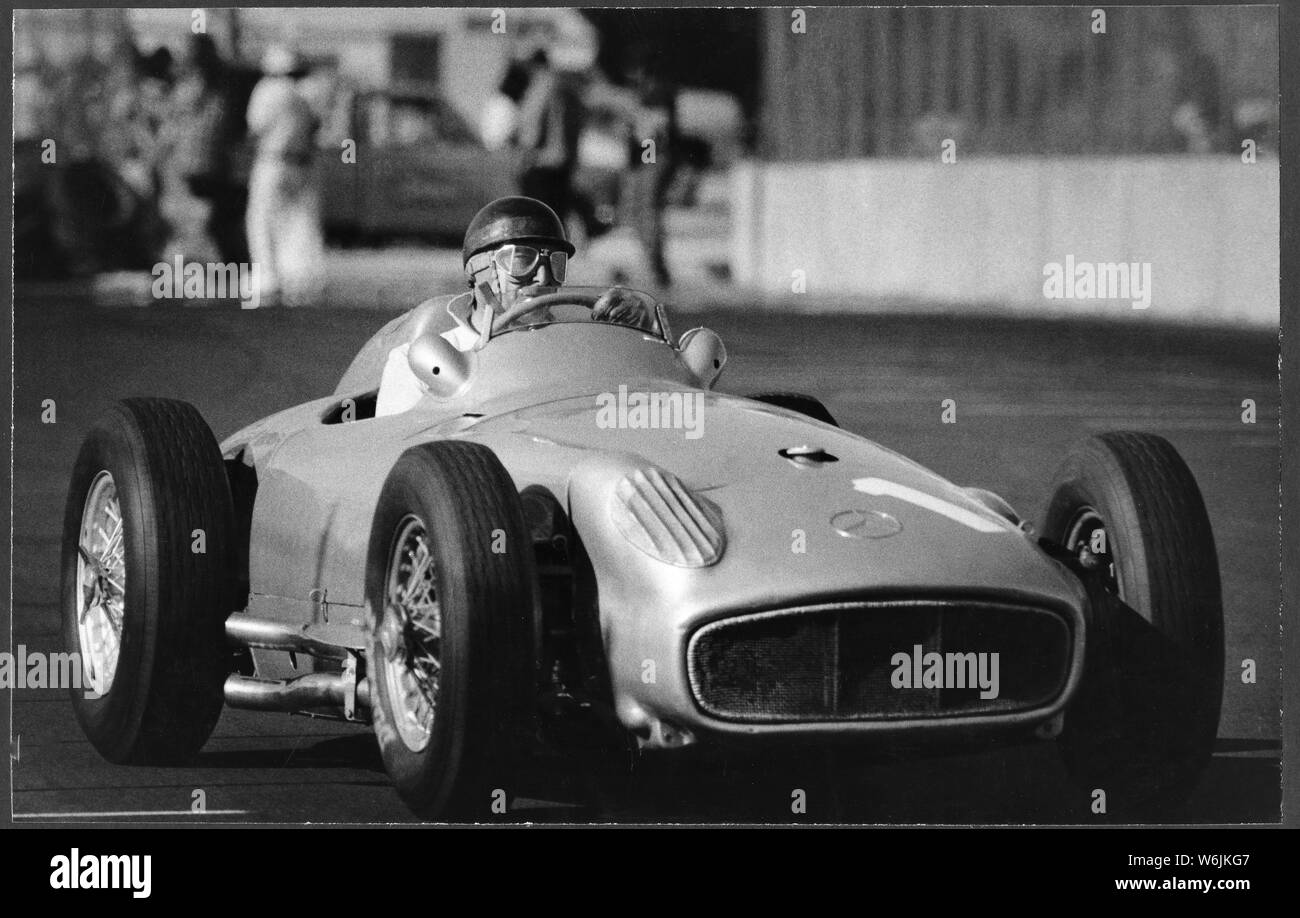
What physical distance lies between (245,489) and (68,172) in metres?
2.97

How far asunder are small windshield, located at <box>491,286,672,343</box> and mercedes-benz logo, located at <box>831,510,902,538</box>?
1.70m

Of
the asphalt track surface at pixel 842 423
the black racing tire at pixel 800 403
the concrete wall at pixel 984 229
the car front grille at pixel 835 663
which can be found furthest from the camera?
the concrete wall at pixel 984 229

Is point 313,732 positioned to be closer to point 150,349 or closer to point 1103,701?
point 1103,701

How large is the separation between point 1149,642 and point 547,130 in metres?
5.82

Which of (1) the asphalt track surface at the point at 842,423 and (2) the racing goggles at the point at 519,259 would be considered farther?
(2) the racing goggles at the point at 519,259

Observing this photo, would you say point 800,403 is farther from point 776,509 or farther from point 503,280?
point 776,509

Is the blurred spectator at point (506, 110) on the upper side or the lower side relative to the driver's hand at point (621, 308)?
upper

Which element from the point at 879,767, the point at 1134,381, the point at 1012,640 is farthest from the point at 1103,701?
the point at 1134,381

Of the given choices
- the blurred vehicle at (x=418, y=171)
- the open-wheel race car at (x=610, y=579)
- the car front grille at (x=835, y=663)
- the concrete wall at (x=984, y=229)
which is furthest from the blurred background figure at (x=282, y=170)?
the concrete wall at (x=984, y=229)

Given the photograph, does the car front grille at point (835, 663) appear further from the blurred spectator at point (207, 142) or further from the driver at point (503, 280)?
the blurred spectator at point (207, 142)

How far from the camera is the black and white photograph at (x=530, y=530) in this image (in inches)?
246

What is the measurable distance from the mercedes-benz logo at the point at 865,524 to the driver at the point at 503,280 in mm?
1707
